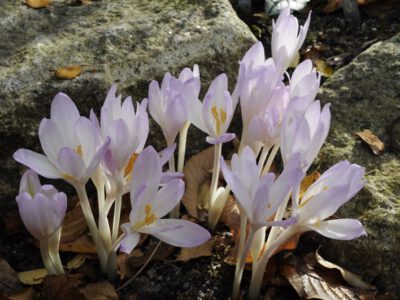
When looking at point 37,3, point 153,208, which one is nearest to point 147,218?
point 153,208

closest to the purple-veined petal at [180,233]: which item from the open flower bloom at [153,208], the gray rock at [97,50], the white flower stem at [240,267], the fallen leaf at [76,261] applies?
the open flower bloom at [153,208]

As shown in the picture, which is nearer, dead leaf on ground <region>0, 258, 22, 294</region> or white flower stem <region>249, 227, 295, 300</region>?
white flower stem <region>249, 227, 295, 300</region>

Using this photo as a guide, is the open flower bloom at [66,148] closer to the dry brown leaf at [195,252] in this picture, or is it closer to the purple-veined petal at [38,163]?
the purple-veined petal at [38,163]

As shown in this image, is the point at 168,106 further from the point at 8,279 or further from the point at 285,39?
the point at 8,279

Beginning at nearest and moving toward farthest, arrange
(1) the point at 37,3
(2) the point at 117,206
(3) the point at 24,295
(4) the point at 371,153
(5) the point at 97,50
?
1. (2) the point at 117,206
2. (3) the point at 24,295
3. (4) the point at 371,153
4. (5) the point at 97,50
5. (1) the point at 37,3

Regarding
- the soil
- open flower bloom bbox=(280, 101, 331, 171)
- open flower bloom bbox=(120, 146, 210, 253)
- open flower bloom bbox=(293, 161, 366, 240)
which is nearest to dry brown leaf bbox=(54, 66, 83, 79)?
the soil

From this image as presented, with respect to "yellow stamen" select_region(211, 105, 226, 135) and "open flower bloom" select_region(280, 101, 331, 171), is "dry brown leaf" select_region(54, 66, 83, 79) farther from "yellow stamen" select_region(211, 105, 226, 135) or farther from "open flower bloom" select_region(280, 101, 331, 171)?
"open flower bloom" select_region(280, 101, 331, 171)
